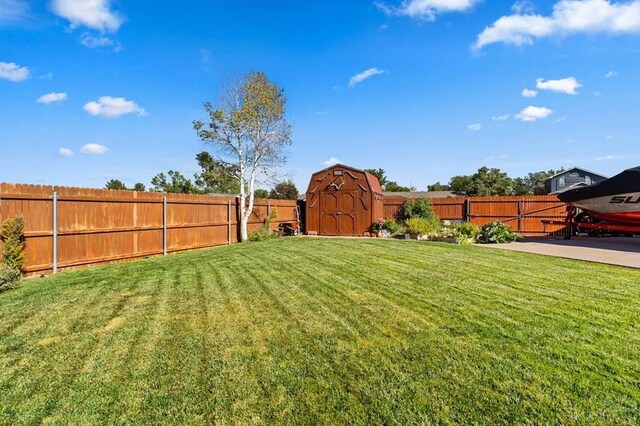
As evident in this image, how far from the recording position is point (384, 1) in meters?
10.3

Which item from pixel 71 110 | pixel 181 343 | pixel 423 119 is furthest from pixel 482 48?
pixel 71 110

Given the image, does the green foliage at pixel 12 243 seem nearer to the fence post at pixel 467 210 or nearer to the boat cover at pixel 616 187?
the boat cover at pixel 616 187

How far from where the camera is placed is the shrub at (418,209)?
17.4 meters

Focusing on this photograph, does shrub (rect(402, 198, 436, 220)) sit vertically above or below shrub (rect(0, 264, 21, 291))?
above

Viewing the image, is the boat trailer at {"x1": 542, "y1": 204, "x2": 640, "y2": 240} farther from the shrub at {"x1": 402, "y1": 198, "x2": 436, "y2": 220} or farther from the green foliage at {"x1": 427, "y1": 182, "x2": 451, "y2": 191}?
the green foliage at {"x1": 427, "y1": 182, "x2": 451, "y2": 191}

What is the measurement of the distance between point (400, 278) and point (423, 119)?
12275 millimetres

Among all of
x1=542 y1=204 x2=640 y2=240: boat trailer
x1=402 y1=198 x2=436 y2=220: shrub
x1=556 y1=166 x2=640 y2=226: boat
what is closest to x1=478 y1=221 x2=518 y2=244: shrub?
x1=542 y1=204 x2=640 y2=240: boat trailer

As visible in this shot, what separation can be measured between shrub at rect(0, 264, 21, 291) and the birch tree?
8.57 meters

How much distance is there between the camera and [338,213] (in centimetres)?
1805

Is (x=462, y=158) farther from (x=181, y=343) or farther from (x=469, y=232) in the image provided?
(x=181, y=343)

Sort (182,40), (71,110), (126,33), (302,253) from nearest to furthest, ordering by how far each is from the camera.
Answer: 1. (302,253)
2. (126,33)
3. (182,40)
4. (71,110)

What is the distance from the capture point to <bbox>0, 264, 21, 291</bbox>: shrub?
5.81m

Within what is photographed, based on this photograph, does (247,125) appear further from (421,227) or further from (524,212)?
(524,212)

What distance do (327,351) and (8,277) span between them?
6.27 m
